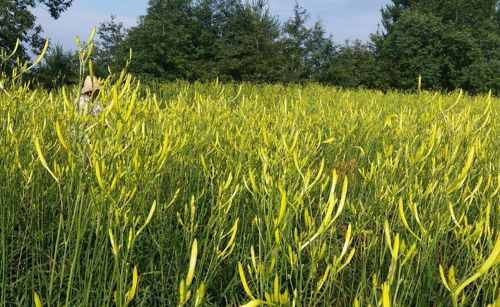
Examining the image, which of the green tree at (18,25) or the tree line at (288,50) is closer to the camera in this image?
the green tree at (18,25)

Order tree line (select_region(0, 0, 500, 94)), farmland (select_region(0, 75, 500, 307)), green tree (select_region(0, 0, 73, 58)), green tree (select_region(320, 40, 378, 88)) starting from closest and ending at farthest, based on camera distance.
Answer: farmland (select_region(0, 75, 500, 307)), green tree (select_region(0, 0, 73, 58)), tree line (select_region(0, 0, 500, 94)), green tree (select_region(320, 40, 378, 88))

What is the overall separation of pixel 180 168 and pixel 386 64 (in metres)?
25.4

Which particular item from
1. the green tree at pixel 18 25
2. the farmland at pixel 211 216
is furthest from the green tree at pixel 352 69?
the farmland at pixel 211 216

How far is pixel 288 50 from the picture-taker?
23.1m

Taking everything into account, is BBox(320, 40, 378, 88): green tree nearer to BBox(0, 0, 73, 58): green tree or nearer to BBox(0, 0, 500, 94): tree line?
BBox(0, 0, 500, 94): tree line

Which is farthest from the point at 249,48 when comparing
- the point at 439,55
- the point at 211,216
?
the point at 211,216

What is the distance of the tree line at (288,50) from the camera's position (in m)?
19.8

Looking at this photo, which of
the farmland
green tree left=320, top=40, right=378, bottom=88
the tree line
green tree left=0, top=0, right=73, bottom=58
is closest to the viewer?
the farmland

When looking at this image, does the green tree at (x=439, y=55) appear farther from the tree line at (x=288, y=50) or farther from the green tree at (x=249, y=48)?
the green tree at (x=249, y=48)

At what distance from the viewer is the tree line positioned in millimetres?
19766

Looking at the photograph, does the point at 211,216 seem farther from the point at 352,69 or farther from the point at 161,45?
the point at 352,69

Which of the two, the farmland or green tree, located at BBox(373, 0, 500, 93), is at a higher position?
green tree, located at BBox(373, 0, 500, 93)

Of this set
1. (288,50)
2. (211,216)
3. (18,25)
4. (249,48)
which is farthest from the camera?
(288,50)

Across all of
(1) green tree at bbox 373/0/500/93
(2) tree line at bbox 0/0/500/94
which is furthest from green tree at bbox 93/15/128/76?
(1) green tree at bbox 373/0/500/93
